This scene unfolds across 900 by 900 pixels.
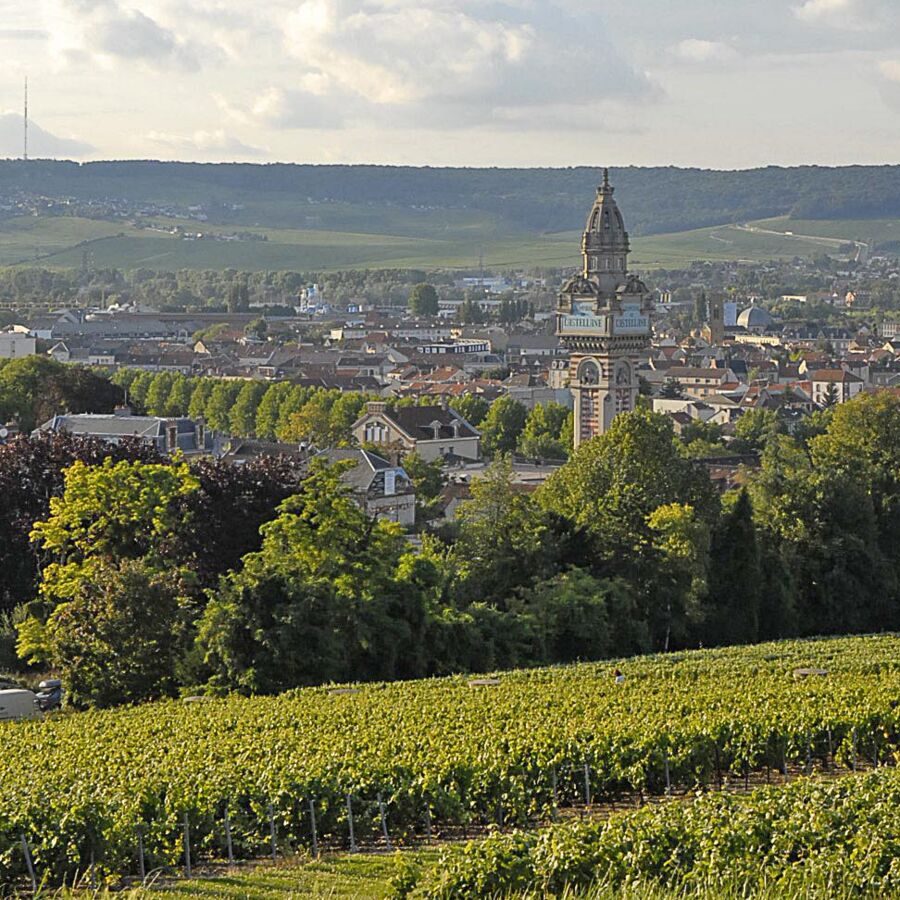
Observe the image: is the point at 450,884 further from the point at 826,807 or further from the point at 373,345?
the point at 373,345

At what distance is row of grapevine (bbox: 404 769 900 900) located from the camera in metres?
20.4

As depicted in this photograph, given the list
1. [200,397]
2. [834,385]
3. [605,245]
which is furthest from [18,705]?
[834,385]

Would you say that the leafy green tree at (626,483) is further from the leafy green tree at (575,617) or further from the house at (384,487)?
the house at (384,487)

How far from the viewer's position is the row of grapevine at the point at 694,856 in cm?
2039

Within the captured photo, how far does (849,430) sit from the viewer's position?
6606 centimetres

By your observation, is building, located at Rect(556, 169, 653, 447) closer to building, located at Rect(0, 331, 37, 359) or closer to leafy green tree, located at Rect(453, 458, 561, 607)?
leafy green tree, located at Rect(453, 458, 561, 607)

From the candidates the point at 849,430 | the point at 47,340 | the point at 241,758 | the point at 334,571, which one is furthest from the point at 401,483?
the point at 47,340

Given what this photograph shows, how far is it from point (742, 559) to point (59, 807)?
31527 mm

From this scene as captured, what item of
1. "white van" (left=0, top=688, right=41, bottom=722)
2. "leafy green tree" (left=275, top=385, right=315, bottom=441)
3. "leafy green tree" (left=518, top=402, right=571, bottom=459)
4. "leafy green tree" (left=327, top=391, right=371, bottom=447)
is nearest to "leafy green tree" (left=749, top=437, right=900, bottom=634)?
"white van" (left=0, top=688, right=41, bottom=722)

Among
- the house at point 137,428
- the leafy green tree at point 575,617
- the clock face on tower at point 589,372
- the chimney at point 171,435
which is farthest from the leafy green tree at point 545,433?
the leafy green tree at point 575,617

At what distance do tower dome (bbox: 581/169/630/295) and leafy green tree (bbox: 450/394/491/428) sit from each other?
22400 millimetres

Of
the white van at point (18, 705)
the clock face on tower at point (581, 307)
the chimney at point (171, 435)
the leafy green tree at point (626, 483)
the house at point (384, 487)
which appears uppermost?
the clock face on tower at point (581, 307)

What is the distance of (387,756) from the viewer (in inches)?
1153

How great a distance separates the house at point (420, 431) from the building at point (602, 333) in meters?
11.0
